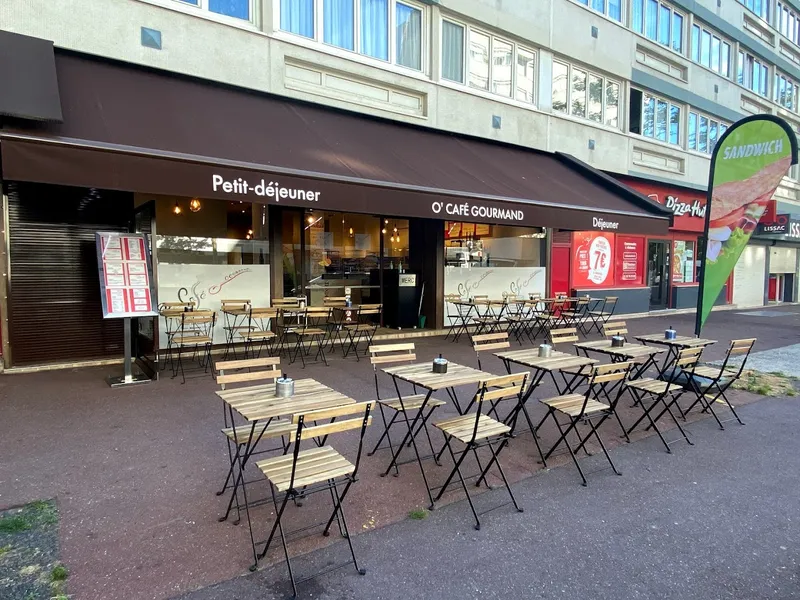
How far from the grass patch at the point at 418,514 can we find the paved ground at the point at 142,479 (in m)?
0.05

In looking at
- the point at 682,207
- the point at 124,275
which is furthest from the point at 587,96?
the point at 124,275

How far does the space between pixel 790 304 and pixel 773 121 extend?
71.2 feet

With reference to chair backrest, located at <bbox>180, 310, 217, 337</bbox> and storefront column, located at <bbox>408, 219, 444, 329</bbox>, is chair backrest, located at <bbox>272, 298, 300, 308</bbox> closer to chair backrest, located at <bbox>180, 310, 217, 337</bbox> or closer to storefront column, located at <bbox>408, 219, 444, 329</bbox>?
chair backrest, located at <bbox>180, 310, 217, 337</bbox>

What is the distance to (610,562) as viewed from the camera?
2941mm

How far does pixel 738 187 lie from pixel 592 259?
7.68 meters

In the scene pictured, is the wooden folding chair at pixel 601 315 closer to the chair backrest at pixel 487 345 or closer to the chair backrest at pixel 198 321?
the chair backrest at pixel 487 345

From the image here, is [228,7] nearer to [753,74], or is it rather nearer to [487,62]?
[487,62]

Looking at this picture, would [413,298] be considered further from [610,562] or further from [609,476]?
[610,562]

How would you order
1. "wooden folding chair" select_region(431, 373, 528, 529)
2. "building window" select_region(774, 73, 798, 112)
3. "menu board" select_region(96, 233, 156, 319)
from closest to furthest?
1. "wooden folding chair" select_region(431, 373, 528, 529)
2. "menu board" select_region(96, 233, 156, 319)
3. "building window" select_region(774, 73, 798, 112)

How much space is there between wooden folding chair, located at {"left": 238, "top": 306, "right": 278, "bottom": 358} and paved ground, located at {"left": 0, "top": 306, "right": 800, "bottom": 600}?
1.46 metres

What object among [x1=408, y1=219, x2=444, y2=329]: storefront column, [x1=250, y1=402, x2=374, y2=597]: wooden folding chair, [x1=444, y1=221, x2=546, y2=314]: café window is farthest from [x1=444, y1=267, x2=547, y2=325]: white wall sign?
[x1=250, y1=402, x2=374, y2=597]: wooden folding chair

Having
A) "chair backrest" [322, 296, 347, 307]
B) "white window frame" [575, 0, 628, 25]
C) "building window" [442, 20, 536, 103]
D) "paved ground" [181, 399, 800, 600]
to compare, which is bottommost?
"paved ground" [181, 399, 800, 600]

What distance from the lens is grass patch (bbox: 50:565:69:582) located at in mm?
2676

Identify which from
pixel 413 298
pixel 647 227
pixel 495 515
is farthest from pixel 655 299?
pixel 495 515
